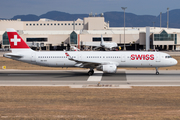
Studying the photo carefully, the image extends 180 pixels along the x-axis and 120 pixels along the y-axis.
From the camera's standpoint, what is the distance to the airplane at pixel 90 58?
126 feet

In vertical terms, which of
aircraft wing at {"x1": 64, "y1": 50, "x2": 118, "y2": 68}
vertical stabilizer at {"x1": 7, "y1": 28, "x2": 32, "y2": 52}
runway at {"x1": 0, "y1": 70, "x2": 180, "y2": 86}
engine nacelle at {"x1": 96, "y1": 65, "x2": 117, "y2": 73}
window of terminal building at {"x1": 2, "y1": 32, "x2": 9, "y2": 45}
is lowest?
runway at {"x1": 0, "y1": 70, "x2": 180, "y2": 86}

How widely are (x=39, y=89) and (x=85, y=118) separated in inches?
441

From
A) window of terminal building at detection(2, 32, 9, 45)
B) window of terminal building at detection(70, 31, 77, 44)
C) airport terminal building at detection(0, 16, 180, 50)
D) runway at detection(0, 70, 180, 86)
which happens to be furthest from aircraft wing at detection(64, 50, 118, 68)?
window of terminal building at detection(2, 32, 9, 45)

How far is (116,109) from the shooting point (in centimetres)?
1939

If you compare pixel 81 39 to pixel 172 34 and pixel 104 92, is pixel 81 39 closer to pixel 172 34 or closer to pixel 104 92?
pixel 172 34

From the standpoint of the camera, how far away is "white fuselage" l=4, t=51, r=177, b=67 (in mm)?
38469

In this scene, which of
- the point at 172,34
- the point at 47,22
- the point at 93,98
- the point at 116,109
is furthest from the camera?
the point at 47,22

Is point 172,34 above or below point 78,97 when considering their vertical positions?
above

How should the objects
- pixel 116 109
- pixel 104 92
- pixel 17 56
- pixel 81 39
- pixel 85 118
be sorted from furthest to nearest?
pixel 81 39 → pixel 17 56 → pixel 104 92 → pixel 116 109 → pixel 85 118

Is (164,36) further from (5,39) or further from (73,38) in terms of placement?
(5,39)

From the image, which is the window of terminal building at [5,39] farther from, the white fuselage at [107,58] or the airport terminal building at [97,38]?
the white fuselage at [107,58]

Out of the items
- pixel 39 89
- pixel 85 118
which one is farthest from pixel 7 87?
pixel 85 118

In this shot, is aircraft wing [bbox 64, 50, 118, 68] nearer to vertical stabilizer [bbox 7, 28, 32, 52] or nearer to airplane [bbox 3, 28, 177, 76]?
airplane [bbox 3, 28, 177, 76]

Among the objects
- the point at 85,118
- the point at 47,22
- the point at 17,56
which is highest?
the point at 47,22
